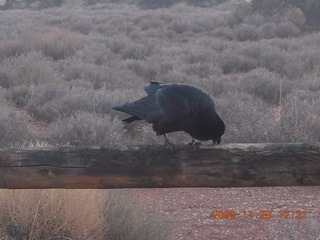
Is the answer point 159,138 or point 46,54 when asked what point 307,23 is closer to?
point 46,54

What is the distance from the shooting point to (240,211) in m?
5.15

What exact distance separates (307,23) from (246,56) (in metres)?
8.76

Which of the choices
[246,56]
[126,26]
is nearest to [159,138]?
[246,56]

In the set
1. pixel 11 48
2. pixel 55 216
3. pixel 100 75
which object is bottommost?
pixel 11 48

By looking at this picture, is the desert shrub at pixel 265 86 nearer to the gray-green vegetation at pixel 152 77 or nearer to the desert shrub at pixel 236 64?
the gray-green vegetation at pixel 152 77

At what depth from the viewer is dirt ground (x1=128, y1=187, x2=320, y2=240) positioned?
4.49m

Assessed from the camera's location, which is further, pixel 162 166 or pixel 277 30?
pixel 277 30

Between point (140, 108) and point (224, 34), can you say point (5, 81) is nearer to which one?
point (140, 108)

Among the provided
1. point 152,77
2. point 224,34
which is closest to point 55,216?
point 152,77

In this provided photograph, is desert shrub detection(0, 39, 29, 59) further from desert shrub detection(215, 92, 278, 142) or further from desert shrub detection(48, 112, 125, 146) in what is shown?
desert shrub detection(215, 92, 278, 142)

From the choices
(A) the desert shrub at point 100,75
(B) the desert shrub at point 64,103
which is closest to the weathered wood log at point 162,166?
(B) the desert shrub at point 64,103
